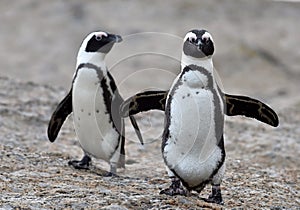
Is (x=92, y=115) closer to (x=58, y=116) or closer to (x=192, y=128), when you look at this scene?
(x=58, y=116)

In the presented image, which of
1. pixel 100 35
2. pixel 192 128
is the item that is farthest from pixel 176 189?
pixel 100 35

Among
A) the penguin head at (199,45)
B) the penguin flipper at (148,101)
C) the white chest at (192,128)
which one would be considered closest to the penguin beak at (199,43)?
the penguin head at (199,45)

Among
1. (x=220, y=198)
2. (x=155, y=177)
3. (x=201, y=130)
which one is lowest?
(x=155, y=177)

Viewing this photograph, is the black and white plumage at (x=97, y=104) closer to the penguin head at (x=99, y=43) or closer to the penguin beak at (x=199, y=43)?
the penguin head at (x=99, y=43)

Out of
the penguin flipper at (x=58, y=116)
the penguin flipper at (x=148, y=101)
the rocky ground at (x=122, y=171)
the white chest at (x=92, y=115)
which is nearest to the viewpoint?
the rocky ground at (x=122, y=171)

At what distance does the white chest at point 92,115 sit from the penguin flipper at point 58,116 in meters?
0.22

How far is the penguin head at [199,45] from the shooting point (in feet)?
11.4

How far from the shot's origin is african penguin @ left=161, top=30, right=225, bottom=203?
3465 mm

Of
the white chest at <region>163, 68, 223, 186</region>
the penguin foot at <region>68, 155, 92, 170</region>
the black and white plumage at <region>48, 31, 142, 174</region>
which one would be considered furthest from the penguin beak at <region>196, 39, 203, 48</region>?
the penguin foot at <region>68, 155, 92, 170</region>

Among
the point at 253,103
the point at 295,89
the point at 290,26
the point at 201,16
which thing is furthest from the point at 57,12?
the point at 253,103

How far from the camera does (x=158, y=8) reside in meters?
15.4

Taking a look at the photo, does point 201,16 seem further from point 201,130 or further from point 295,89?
point 201,130

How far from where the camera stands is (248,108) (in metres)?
3.78

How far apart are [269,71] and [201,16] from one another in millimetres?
3263
